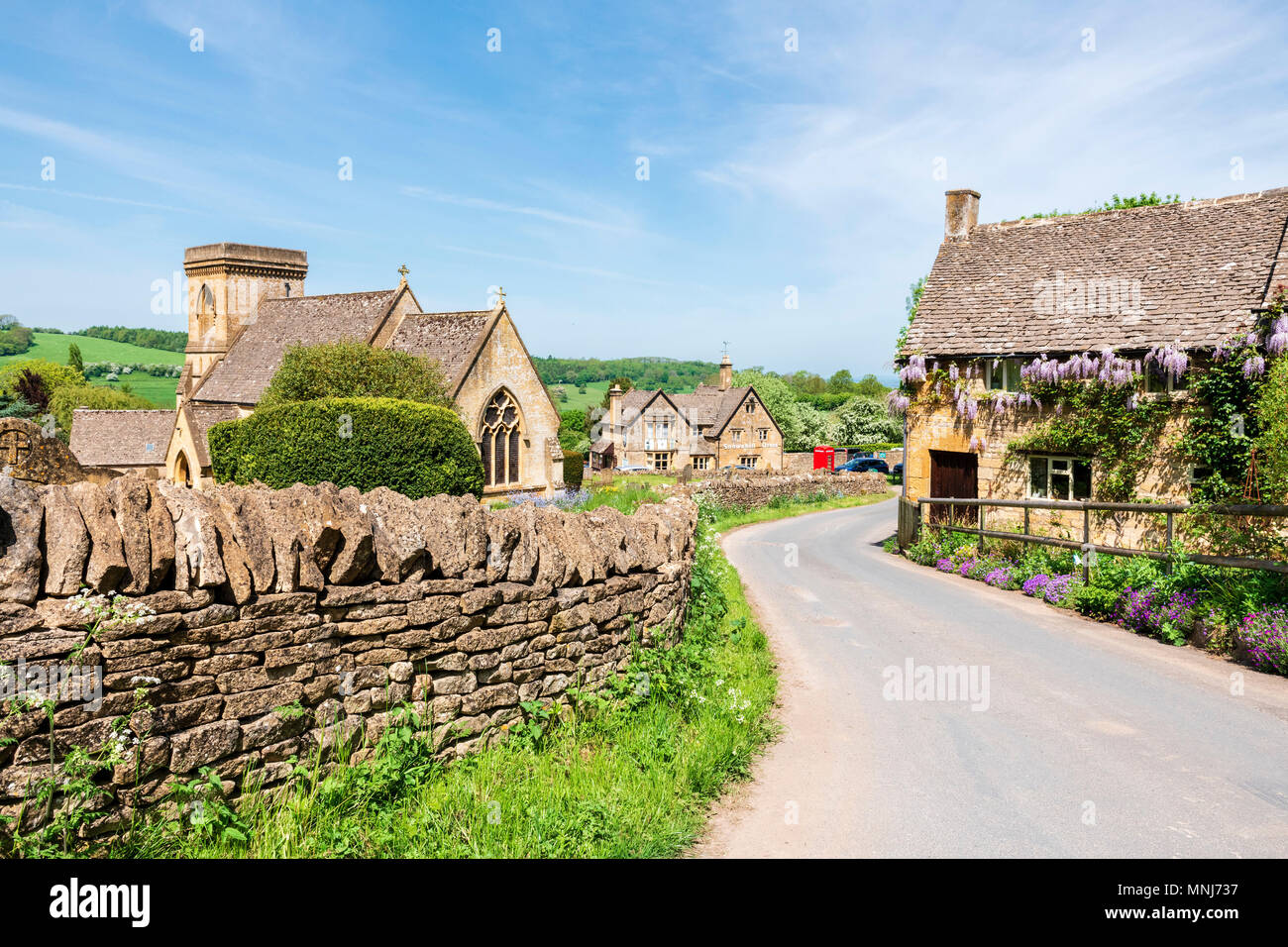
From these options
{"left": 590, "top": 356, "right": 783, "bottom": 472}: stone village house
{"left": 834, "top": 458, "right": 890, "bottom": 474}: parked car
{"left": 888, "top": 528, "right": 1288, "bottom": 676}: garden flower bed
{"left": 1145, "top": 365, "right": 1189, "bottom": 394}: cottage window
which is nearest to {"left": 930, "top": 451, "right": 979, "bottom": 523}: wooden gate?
{"left": 1145, "top": 365, "right": 1189, "bottom": 394}: cottage window

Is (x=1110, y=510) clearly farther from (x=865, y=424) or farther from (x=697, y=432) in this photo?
(x=865, y=424)

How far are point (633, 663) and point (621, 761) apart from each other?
1630 millimetres

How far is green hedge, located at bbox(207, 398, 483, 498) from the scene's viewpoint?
894 inches

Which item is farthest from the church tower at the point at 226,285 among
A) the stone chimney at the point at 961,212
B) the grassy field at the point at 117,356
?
the grassy field at the point at 117,356

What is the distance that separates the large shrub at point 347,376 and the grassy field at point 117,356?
3122 inches

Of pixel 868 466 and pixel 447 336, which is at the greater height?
pixel 447 336

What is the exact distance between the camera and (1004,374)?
1917 centimetres

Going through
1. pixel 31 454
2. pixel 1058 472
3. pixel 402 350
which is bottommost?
pixel 1058 472

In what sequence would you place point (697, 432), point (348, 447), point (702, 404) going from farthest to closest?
1. point (702, 404)
2. point (697, 432)
3. point (348, 447)

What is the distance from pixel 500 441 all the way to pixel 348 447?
13.1 meters

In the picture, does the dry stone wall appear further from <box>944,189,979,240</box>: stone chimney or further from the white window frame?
<box>944,189,979,240</box>: stone chimney

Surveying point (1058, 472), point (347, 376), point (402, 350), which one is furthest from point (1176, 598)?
point (402, 350)

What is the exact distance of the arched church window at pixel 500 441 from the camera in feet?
115

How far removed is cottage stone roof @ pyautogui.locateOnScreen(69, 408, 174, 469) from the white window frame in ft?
137
